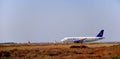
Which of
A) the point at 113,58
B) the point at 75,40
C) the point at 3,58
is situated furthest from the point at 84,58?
the point at 75,40

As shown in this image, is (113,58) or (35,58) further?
(35,58)

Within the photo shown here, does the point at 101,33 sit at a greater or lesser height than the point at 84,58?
greater

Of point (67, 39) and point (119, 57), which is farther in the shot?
point (67, 39)

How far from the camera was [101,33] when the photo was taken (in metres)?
150

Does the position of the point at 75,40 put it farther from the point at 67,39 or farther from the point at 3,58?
the point at 3,58

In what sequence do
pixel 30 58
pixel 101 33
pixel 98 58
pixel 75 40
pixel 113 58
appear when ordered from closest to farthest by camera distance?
1. pixel 113 58
2. pixel 98 58
3. pixel 30 58
4. pixel 75 40
5. pixel 101 33

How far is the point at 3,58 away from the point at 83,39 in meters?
→ 95.0

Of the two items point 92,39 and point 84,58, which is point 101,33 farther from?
point 84,58

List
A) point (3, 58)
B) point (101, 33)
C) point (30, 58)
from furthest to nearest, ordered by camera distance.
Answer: point (101, 33), point (3, 58), point (30, 58)

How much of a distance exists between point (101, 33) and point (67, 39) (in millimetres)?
23873

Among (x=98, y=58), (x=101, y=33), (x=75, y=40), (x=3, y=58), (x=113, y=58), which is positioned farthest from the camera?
(x=101, y=33)

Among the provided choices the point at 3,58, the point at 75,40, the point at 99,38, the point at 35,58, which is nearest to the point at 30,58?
the point at 35,58

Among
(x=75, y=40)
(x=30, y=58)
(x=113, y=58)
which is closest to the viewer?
(x=113, y=58)

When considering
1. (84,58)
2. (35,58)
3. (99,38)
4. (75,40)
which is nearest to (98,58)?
(84,58)
